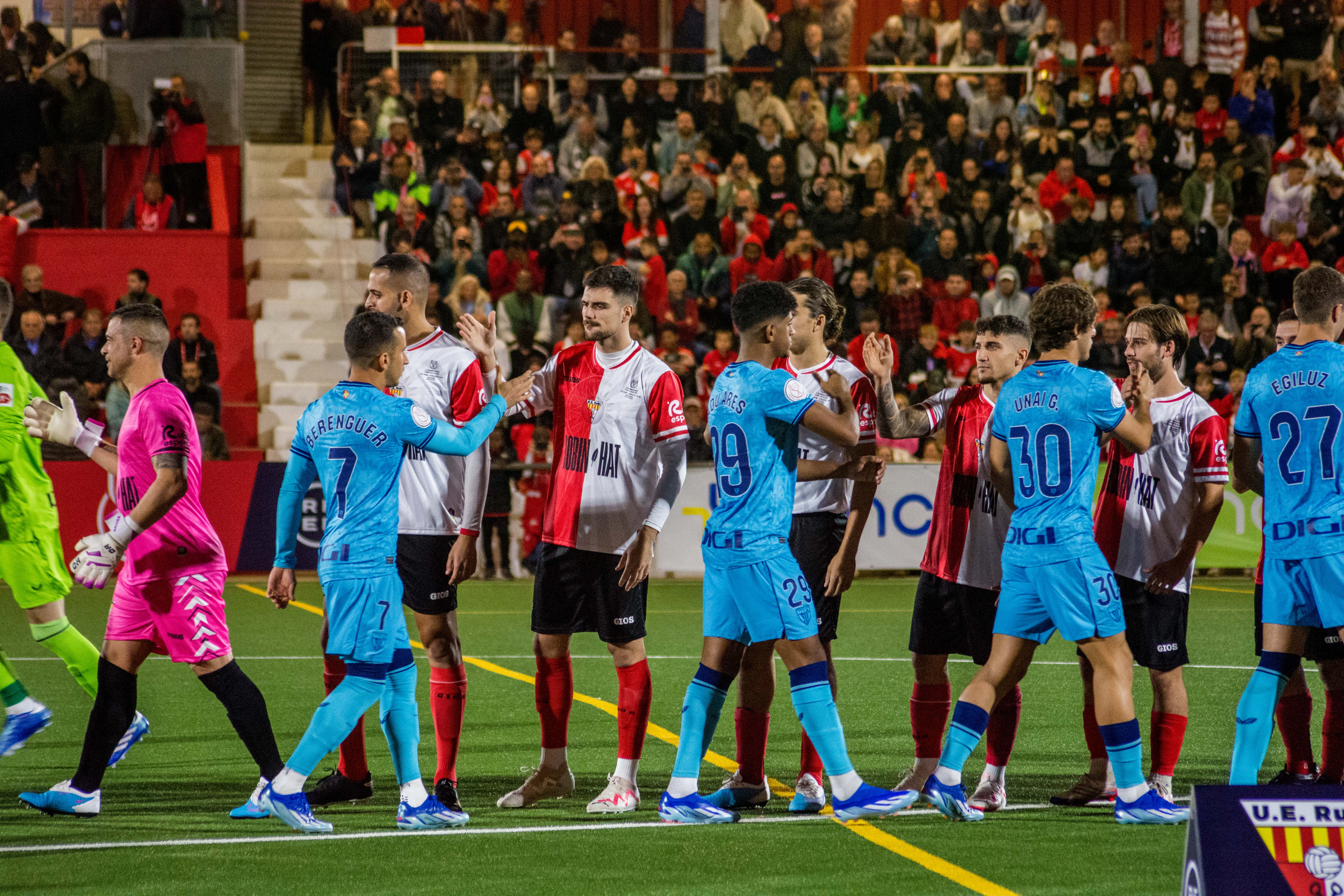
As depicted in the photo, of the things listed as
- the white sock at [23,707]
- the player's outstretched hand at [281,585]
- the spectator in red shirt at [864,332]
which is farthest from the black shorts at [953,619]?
the spectator in red shirt at [864,332]

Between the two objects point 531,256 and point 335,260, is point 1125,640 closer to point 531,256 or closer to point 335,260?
point 531,256

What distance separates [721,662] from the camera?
6.25 meters

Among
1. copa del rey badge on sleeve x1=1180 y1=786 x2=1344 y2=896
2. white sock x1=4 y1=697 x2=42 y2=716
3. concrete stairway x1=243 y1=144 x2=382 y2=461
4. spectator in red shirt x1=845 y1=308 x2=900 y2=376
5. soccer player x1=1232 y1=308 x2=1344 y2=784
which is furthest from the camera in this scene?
concrete stairway x1=243 y1=144 x2=382 y2=461

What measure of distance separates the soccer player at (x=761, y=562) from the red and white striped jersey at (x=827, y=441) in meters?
0.51

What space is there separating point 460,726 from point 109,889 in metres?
2.05

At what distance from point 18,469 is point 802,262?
1295 centimetres

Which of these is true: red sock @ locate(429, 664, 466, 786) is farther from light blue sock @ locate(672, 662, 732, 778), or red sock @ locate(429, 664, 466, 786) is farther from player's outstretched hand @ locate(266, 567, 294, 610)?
light blue sock @ locate(672, 662, 732, 778)

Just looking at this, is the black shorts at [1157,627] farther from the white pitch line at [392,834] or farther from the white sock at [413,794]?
the white sock at [413,794]

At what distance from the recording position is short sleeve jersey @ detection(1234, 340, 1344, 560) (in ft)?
19.8

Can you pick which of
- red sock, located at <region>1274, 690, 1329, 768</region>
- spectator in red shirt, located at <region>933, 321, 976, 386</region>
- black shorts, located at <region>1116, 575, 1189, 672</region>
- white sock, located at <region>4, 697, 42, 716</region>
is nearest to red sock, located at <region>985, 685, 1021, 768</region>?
black shorts, located at <region>1116, 575, 1189, 672</region>

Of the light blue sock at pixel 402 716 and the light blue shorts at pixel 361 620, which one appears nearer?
the light blue shorts at pixel 361 620

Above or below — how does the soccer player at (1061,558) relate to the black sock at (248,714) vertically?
above

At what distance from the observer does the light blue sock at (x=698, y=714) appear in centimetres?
619

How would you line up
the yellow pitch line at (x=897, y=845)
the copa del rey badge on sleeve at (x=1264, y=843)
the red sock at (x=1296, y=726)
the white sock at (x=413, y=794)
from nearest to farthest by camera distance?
the copa del rey badge on sleeve at (x=1264, y=843)
the yellow pitch line at (x=897, y=845)
the white sock at (x=413, y=794)
the red sock at (x=1296, y=726)
